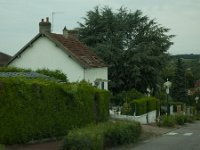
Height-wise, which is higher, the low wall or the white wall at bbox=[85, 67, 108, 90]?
the white wall at bbox=[85, 67, 108, 90]

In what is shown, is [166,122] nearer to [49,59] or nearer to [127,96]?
[127,96]

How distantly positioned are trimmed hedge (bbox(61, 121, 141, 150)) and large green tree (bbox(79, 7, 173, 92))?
2505cm

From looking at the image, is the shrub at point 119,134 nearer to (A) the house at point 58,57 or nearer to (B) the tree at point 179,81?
(A) the house at point 58,57

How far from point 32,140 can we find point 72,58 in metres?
21.0

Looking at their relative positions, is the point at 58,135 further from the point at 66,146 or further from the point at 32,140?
the point at 66,146

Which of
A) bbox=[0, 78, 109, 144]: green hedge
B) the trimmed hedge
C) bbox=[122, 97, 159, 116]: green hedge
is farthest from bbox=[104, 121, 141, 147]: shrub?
bbox=[122, 97, 159, 116]: green hedge

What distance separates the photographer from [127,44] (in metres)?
54.9

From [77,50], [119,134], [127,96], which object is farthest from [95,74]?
[119,134]

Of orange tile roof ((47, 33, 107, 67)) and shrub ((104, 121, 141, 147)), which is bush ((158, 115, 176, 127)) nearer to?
orange tile roof ((47, 33, 107, 67))

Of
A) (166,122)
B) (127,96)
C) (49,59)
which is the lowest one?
(166,122)

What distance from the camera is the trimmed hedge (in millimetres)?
19484

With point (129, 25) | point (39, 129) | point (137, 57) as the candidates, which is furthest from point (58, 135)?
point (129, 25)

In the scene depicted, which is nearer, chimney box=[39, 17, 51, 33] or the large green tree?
chimney box=[39, 17, 51, 33]

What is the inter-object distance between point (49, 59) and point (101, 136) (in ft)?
74.5
